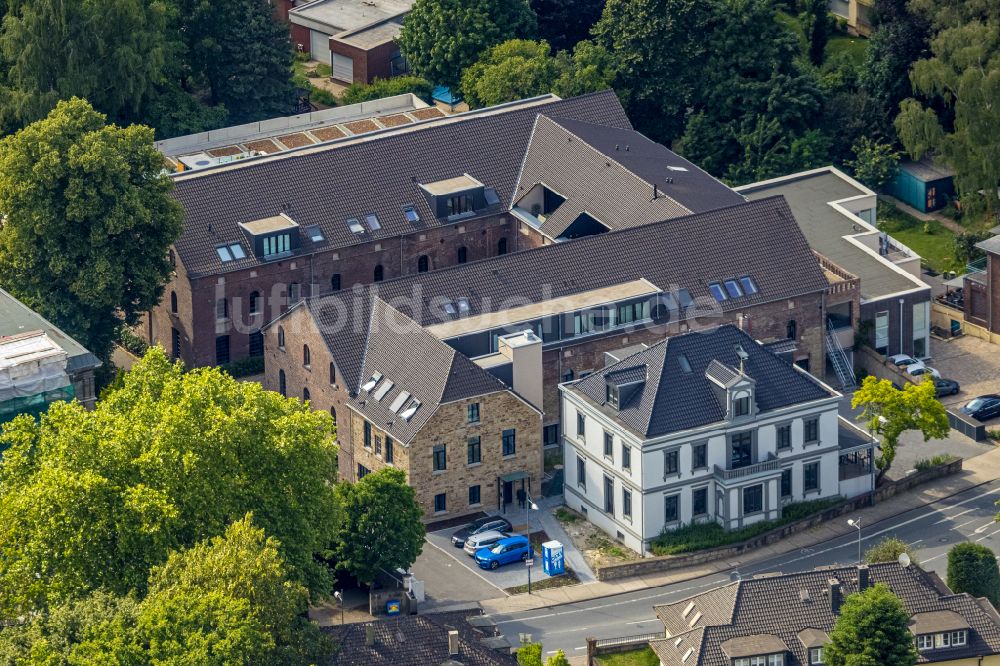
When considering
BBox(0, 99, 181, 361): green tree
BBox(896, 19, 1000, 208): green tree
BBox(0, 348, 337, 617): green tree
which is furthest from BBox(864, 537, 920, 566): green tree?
BBox(896, 19, 1000, 208): green tree

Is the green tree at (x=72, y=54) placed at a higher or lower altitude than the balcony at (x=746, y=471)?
higher

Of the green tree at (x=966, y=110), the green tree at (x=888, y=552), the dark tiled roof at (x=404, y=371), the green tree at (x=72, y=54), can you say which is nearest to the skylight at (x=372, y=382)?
the dark tiled roof at (x=404, y=371)

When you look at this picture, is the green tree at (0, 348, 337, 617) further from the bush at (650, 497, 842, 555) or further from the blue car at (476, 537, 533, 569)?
the bush at (650, 497, 842, 555)

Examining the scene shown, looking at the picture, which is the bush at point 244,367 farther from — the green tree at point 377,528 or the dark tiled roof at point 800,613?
the dark tiled roof at point 800,613

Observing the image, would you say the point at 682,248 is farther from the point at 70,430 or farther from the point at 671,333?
the point at 70,430

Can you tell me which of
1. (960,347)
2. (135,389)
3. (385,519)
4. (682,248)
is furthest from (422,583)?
(960,347)
